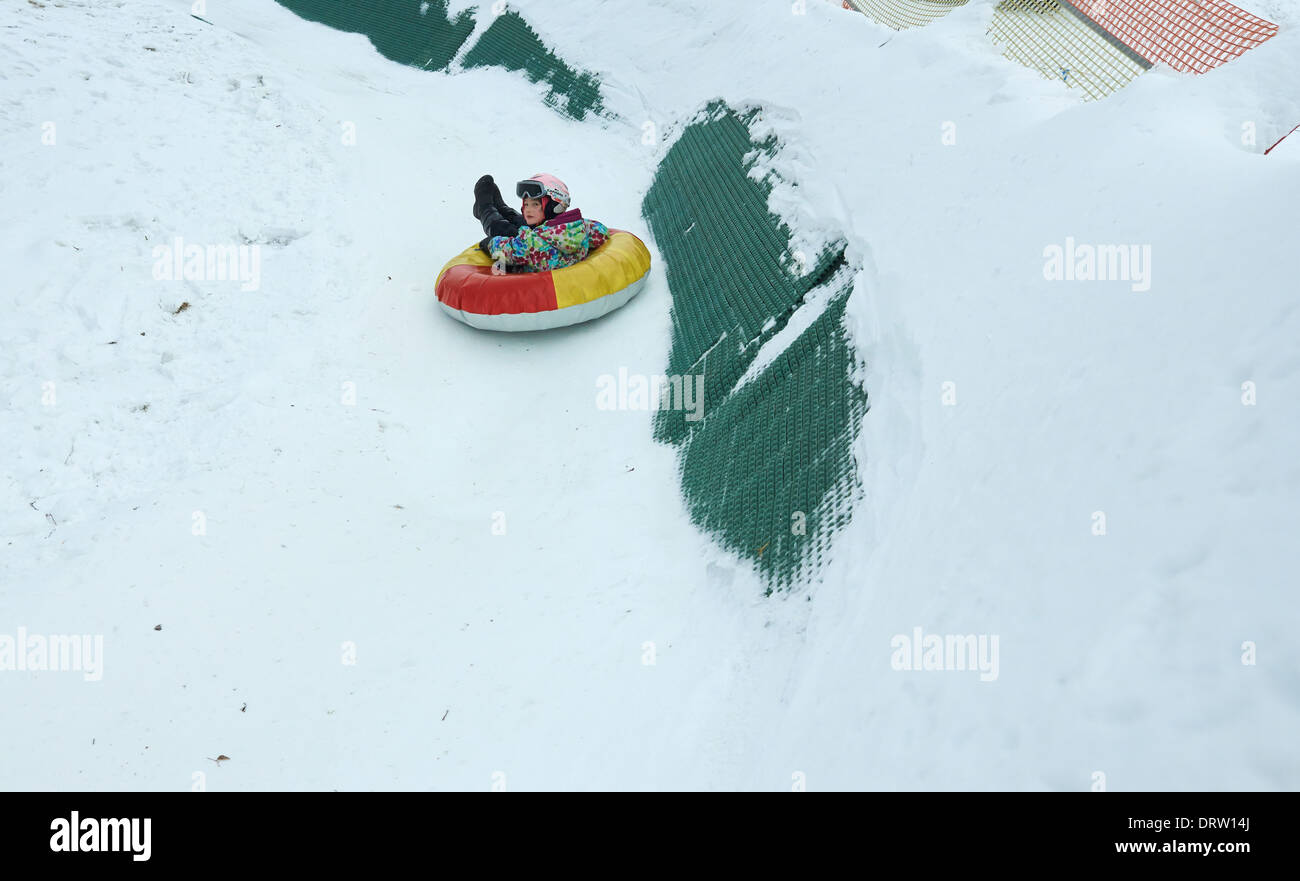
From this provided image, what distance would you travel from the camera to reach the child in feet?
17.2

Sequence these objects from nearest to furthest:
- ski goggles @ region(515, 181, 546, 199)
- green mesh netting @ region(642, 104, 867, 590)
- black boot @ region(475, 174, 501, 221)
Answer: green mesh netting @ region(642, 104, 867, 590), ski goggles @ region(515, 181, 546, 199), black boot @ region(475, 174, 501, 221)

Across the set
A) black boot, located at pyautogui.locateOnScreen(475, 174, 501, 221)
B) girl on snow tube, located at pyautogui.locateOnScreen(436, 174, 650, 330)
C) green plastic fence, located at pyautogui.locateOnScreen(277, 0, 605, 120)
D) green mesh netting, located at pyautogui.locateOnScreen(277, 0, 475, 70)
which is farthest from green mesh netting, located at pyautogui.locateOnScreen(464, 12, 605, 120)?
girl on snow tube, located at pyautogui.locateOnScreen(436, 174, 650, 330)

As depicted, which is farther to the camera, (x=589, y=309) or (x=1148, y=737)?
(x=589, y=309)

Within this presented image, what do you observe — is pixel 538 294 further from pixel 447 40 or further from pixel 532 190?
pixel 447 40

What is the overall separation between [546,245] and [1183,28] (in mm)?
3781

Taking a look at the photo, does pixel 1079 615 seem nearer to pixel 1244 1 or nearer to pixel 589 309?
pixel 589 309

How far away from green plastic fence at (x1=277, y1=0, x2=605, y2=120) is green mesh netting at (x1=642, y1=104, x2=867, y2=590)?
2.70 metres

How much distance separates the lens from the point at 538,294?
493 cm

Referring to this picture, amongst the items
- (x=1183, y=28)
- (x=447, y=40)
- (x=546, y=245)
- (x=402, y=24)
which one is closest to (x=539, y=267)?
(x=546, y=245)

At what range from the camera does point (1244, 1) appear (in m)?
8.23

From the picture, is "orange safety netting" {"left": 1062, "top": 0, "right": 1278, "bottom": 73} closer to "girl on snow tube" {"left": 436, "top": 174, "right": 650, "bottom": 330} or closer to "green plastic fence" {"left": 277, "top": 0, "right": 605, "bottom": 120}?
"girl on snow tube" {"left": 436, "top": 174, "right": 650, "bottom": 330}

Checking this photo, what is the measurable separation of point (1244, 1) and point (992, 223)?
7551 millimetres
